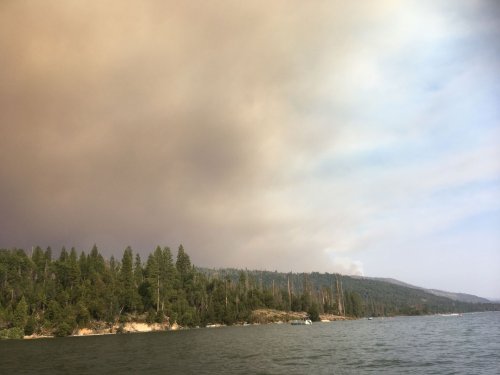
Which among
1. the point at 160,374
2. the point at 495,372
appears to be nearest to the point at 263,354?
the point at 160,374

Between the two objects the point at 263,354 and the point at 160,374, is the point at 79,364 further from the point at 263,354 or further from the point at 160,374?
the point at 263,354

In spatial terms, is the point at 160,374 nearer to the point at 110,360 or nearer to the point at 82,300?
the point at 110,360

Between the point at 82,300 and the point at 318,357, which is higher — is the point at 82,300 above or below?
above

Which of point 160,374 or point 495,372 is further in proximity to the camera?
point 160,374

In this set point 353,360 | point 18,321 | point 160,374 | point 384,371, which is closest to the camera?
point 384,371

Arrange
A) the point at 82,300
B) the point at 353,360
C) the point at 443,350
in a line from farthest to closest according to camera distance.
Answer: the point at 82,300
the point at 443,350
the point at 353,360

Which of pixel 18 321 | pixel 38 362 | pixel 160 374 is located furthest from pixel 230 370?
pixel 18 321

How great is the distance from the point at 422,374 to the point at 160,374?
3397 cm

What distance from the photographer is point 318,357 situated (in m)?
69.6

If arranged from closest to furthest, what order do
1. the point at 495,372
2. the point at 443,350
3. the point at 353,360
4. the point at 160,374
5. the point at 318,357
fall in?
the point at 495,372, the point at 160,374, the point at 353,360, the point at 318,357, the point at 443,350

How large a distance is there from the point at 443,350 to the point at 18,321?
169m

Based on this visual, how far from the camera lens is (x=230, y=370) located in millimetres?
57062

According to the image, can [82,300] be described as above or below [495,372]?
above

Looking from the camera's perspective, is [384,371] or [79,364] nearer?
[384,371]
